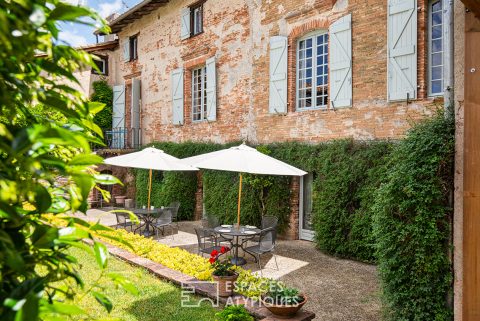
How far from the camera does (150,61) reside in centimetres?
1573

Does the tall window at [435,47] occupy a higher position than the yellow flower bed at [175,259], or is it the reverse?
the tall window at [435,47]

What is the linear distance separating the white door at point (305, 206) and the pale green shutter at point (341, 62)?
211 centimetres

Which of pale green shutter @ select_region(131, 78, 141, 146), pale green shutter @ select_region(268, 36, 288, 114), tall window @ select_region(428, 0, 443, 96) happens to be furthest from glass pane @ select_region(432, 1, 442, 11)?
pale green shutter @ select_region(131, 78, 141, 146)

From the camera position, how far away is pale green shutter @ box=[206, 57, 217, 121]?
40.9ft

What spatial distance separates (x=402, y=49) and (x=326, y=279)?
4.95 metres

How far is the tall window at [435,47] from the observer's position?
7.70 metres

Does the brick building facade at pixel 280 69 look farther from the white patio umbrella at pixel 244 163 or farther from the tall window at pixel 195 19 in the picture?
the white patio umbrella at pixel 244 163

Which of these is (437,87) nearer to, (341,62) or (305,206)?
(341,62)

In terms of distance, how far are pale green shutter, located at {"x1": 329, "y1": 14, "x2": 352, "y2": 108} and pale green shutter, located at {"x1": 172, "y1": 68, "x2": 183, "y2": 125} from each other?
645 cm

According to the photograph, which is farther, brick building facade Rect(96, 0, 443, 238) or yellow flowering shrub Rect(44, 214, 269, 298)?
brick building facade Rect(96, 0, 443, 238)

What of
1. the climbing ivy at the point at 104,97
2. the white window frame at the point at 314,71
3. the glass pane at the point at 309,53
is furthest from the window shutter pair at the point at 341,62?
the climbing ivy at the point at 104,97

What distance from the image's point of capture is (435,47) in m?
7.79

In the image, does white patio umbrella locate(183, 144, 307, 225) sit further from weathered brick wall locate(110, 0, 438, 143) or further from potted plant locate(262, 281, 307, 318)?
potted plant locate(262, 281, 307, 318)

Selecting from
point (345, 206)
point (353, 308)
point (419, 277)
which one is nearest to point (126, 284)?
point (419, 277)
